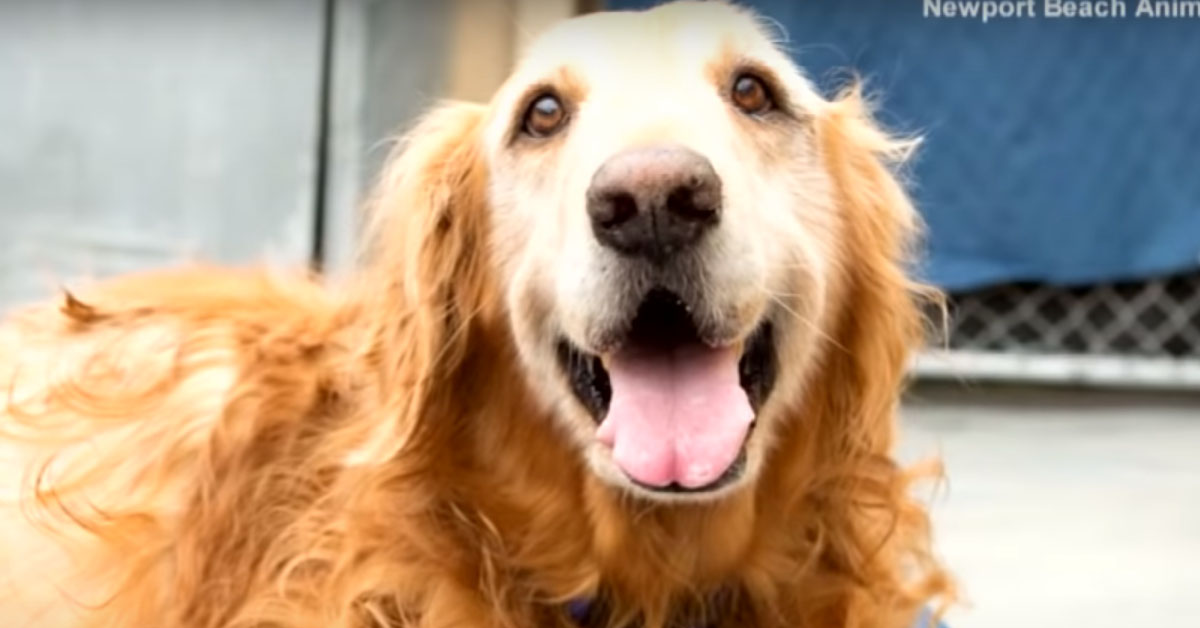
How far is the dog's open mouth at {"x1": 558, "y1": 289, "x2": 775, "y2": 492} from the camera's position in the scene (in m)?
2.02

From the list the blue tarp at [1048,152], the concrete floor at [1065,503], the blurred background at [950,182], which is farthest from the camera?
the blue tarp at [1048,152]

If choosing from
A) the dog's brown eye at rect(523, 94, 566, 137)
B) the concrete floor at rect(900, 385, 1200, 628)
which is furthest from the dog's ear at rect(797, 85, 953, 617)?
the dog's brown eye at rect(523, 94, 566, 137)

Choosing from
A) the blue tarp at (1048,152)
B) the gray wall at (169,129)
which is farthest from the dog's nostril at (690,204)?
the gray wall at (169,129)

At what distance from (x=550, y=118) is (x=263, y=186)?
2.92 metres

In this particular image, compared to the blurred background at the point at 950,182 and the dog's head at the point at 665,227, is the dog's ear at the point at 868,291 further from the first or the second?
the blurred background at the point at 950,182

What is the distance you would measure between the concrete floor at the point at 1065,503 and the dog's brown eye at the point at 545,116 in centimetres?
93

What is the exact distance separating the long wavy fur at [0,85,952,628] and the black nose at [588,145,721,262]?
0.41m

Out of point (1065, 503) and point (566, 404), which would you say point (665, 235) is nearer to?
point (566, 404)

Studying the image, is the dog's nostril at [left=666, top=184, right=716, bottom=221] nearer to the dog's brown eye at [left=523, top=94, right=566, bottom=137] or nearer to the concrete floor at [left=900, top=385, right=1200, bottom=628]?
the dog's brown eye at [left=523, top=94, right=566, bottom=137]

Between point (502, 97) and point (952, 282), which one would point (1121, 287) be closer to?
point (952, 282)

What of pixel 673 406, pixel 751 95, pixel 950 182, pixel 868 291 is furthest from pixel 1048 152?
pixel 673 406

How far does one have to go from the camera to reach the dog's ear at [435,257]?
2365 millimetres

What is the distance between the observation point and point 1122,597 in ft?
11.7

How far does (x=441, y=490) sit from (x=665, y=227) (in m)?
0.61
